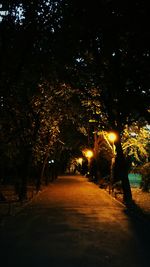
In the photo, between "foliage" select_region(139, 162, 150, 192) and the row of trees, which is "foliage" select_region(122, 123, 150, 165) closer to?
"foliage" select_region(139, 162, 150, 192)

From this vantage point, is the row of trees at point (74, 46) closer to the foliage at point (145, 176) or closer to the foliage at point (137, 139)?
the foliage at point (145, 176)

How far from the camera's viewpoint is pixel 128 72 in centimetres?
1719

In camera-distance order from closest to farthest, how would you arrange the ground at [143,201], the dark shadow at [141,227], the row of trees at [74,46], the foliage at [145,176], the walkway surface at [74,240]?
the walkway surface at [74,240] → the dark shadow at [141,227] → the row of trees at [74,46] → the ground at [143,201] → the foliage at [145,176]

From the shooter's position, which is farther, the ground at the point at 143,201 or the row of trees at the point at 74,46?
Result: the ground at the point at 143,201

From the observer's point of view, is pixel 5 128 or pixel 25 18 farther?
pixel 5 128

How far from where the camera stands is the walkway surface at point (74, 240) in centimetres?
1086

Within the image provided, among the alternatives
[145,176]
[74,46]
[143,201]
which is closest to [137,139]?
[145,176]

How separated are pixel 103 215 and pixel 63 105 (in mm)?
16405

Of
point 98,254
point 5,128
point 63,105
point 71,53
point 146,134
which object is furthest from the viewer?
point 146,134

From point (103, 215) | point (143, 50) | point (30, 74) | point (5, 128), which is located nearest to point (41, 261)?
point (143, 50)

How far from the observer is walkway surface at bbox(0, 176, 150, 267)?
10859mm

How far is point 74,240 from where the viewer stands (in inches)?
541

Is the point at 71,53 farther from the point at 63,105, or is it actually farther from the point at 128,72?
the point at 63,105

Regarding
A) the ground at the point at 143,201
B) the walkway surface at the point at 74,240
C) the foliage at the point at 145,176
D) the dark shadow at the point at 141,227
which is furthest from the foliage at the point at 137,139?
the walkway surface at the point at 74,240
